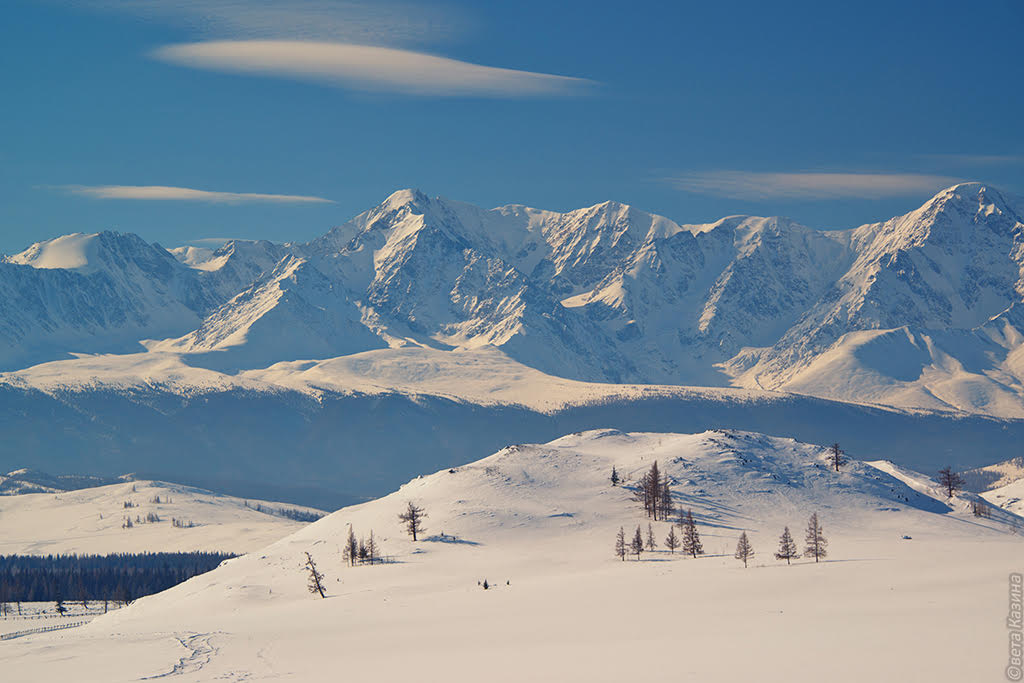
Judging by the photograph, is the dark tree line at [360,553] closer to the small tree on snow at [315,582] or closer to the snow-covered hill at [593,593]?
the snow-covered hill at [593,593]

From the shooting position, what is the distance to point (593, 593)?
86250 mm

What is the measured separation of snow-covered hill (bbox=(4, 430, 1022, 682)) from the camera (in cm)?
5597

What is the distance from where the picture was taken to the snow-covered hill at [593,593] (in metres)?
56.0

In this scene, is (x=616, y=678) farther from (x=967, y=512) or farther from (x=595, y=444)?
(x=595, y=444)

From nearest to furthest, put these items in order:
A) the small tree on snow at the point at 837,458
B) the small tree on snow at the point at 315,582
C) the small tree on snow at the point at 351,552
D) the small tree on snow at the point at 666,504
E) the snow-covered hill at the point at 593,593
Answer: the snow-covered hill at the point at 593,593, the small tree on snow at the point at 315,582, the small tree on snow at the point at 351,552, the small tree on snow at the point at 666,504, the small tree on snow at the point at 837,458

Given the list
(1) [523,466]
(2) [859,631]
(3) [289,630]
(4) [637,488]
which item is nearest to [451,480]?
(1) [523,466]

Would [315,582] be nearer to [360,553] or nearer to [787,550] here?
[360,553]

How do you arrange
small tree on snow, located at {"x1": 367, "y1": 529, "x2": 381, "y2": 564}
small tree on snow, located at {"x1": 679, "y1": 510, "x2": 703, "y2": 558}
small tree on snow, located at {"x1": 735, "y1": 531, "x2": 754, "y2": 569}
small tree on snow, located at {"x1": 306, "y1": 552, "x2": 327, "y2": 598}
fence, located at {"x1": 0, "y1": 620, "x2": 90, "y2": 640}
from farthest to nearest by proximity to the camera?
fence, located at {"x1": 0, "y1": 620, "x2": 90, "y2": 640} → small tree on snow, located at {"x1": 367, "y1": 529, "x2": 381, "y2": 564} → small tree on snow, located at {"x1": 679, "y1": 510, "x2": 703, "y2": 558} → small tree on snow, located at {"x1": 306, "y1": 552, "x2": 327, "y2": 598} → small tree on snow, located at {"x1": 735, "y1": 531, "x2": 754, "y2": 569}

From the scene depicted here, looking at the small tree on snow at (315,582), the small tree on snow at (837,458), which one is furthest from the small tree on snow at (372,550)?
the small tree on snow at (837,458)

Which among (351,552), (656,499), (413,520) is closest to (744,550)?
(656,499)

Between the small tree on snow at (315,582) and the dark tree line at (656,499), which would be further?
the dark tree line at (656,499)

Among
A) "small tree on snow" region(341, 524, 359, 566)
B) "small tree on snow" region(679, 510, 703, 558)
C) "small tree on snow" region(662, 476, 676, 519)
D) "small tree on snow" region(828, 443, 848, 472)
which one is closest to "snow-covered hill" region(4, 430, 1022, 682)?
"small tree on snow" region(341, 524, 359, 566)

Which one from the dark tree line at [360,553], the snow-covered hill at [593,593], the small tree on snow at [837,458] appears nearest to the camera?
the snow-covered hill at [593,593]

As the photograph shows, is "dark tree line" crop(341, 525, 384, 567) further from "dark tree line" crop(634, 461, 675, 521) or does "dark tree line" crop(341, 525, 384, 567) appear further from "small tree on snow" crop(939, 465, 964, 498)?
"small tree on snow" crop(939, 465, 964, 498)
